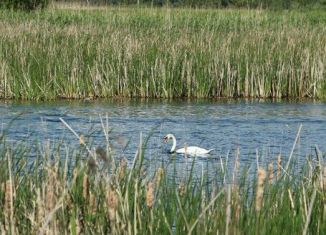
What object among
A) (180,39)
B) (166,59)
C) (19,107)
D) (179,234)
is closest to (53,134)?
(19,107)

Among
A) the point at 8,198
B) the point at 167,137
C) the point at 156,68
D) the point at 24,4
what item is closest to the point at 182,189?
the point at 8,198

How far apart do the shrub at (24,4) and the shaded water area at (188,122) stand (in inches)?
637

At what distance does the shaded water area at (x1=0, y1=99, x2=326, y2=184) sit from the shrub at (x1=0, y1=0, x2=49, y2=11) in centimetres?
1618

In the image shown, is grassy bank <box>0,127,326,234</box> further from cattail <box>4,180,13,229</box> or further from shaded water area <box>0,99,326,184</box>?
shaded water area <box>0,99,326,184</box>

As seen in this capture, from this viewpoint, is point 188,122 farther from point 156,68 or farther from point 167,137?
point 167,137

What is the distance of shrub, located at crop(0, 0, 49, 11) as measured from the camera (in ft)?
100.0

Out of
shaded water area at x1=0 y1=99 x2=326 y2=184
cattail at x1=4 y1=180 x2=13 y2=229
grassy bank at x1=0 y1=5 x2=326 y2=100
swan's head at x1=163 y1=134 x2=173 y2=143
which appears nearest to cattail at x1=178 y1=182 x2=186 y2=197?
cattail at x1=4 y1=180 x2=13 y2=229

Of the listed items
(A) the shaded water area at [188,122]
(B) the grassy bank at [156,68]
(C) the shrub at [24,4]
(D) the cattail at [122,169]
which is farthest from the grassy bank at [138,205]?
(C) the shrub at [24,4]

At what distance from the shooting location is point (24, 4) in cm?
3141

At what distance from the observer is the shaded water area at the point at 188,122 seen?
11.3 meters

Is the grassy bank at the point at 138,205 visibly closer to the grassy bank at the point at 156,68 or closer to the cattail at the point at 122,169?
the cattail at the point at 122,169

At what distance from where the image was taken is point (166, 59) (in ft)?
50.8

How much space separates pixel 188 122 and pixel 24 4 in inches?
759

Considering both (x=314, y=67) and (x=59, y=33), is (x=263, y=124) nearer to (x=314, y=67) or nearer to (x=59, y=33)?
(x=314, y=67)
